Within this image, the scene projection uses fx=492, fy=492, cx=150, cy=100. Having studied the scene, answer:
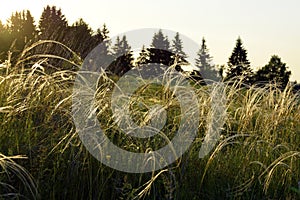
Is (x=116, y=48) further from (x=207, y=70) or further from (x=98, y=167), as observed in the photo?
(x=98, y=167)

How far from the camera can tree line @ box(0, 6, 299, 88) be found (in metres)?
4.80

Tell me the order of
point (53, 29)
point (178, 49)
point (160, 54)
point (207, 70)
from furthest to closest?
1. point (53, 29)
2. point (160, 54)
3. point (207, 70)
4. point (178, 49)

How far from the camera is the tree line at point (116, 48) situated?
189 inches

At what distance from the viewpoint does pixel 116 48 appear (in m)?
15.9

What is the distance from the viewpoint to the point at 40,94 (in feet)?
10.3

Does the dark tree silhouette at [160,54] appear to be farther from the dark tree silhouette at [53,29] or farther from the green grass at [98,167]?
the green grass at [98,167]

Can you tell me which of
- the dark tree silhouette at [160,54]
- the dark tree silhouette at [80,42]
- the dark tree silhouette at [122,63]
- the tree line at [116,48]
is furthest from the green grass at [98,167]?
the dark tree silhouette at [80,42]

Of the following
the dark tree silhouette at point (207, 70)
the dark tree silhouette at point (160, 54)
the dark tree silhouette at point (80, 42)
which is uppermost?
the dark tree silhouette at point (80, 42)

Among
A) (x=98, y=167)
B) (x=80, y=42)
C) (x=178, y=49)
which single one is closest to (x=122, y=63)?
(x=80, y=42)

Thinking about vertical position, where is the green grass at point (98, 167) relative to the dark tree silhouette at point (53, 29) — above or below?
below

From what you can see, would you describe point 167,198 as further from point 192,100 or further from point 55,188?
point 192,100

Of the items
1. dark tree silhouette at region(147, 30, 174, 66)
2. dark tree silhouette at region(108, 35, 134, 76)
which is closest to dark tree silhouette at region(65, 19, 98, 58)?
dark tree silhouette at region(108, 35, 134, 76)

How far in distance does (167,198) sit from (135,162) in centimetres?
29

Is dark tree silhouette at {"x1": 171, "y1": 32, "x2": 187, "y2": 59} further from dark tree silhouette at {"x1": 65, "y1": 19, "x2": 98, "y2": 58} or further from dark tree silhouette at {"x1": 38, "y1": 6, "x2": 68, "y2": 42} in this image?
dark tree silhouette at {"x1": 65, "y1": 19, "x2": 98, "y2": 58}
